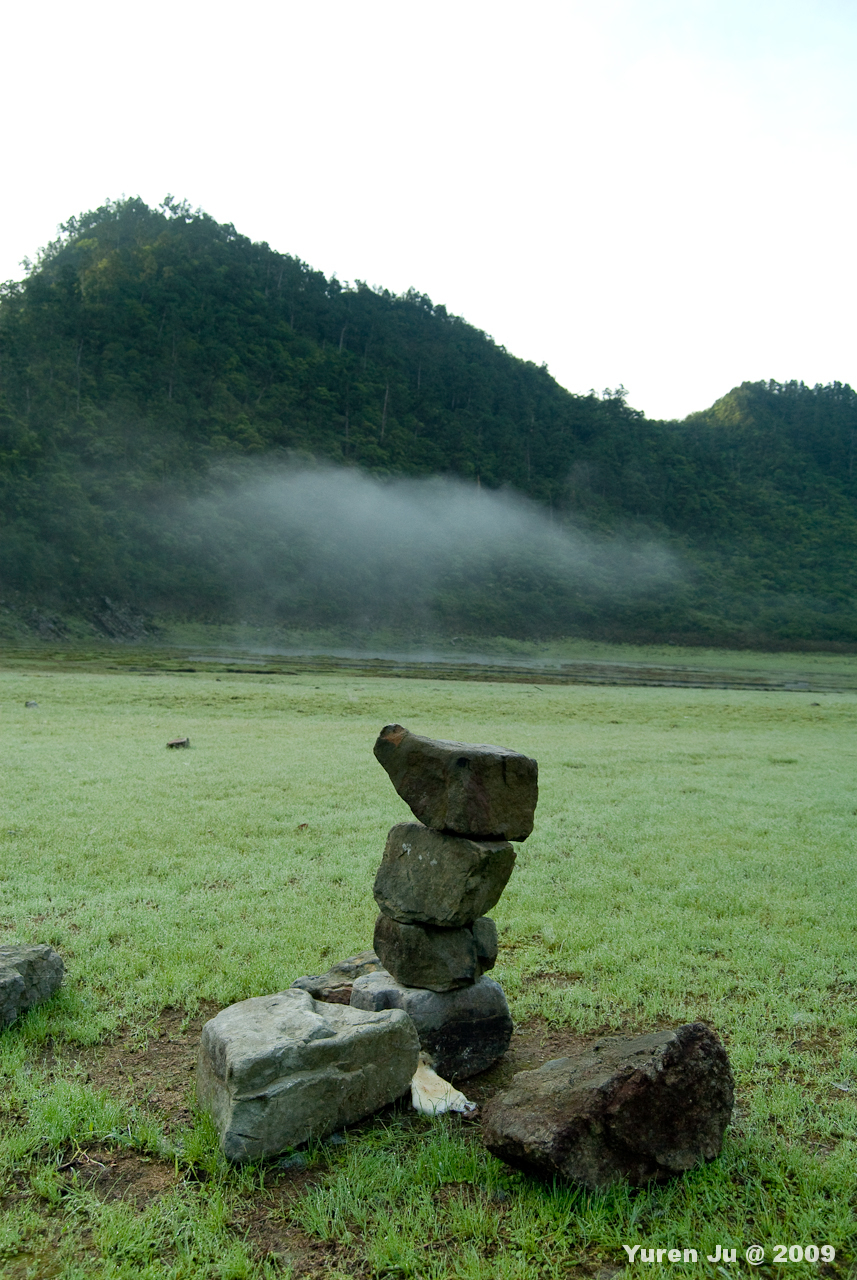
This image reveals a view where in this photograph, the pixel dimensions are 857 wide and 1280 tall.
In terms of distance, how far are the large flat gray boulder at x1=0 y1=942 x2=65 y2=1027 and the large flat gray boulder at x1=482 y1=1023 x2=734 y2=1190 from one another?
360cm

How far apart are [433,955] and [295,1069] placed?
140 centimetres

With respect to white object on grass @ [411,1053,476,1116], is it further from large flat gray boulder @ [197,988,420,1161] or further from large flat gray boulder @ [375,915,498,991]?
large flat gray boulder @ [375,915,498,991]

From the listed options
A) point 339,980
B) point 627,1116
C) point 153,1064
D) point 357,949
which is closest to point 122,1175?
point 153,1064

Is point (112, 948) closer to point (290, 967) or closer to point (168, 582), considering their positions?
point (290, 967)

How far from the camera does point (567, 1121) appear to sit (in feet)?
12.9

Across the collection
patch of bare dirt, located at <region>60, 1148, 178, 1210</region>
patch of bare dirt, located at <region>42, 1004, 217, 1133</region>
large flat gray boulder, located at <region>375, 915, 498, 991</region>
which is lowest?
patch of bare dirt, located at <region>42, 1004, 217, 1133</region>

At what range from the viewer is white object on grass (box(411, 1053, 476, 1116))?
4852 millimetres

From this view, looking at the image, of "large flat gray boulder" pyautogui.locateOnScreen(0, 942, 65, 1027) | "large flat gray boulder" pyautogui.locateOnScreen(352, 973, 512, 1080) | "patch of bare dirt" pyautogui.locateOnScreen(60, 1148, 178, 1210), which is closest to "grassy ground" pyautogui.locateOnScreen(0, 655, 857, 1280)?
"patch of bare dirt" pyautogui.locateOnScreen(60, 1148, 178, 1210)

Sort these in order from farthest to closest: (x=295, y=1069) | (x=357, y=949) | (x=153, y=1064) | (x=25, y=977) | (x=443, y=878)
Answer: (x=357, y=949) → (x=25, y=977) → (x=443, y=878) → (x=153, y=1064) → (x=295, y=1069)

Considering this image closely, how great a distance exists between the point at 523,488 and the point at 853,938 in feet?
471

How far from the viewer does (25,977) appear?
5.85 metres

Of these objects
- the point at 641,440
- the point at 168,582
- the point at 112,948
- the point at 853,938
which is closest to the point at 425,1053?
the point at 112,948

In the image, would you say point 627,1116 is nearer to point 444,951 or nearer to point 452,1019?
point 452,1019

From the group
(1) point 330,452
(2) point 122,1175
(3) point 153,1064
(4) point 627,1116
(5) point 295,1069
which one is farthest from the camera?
(1) point 330,452
